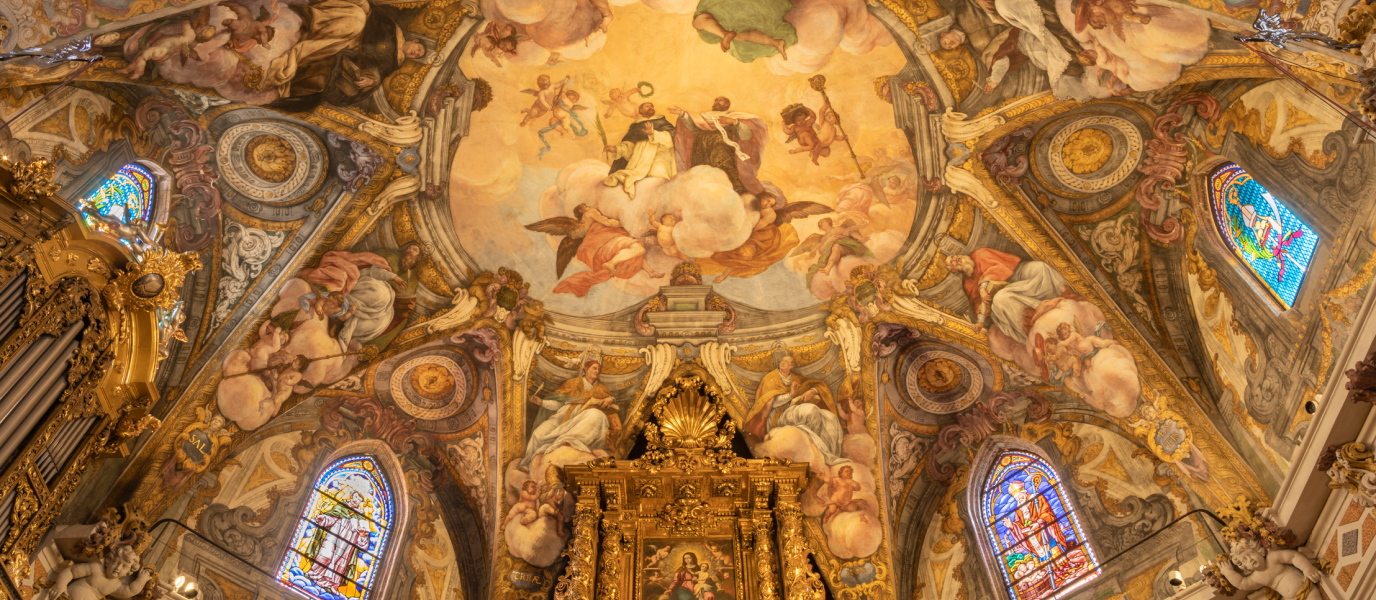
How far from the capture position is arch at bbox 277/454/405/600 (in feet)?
43.9

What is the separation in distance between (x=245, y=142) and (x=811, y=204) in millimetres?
8884

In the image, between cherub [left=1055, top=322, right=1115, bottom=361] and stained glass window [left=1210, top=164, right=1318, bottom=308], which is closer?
stained glass window [left=1210, top=164, right=1318, bottom=308]

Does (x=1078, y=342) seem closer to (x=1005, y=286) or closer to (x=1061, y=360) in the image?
(x=1061, y=360)

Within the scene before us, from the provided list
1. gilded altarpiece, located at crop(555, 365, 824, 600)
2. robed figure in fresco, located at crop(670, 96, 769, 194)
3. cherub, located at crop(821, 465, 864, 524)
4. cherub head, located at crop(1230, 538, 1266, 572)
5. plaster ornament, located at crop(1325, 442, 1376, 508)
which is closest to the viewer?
plaster ornament, located at crop(1325, 442, 1376, 508)

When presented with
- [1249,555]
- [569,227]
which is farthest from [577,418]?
[1249,555]

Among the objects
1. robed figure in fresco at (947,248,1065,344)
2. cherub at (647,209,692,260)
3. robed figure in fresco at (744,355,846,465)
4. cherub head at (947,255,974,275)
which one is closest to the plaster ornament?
robed figure in fresco at (947,248,1065,344)

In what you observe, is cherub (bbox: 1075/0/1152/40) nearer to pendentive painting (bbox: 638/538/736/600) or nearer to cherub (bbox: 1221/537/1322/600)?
cherub (bbox: 1221/537/1322/600)

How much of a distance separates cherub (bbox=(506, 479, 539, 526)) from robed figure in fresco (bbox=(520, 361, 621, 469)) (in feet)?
1.16

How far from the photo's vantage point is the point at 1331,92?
9453 mm

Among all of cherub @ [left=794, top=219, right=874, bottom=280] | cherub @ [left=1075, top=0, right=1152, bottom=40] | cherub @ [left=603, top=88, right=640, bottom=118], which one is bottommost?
cherub @ [left=1075, top=0, right=1152, bottom=40]

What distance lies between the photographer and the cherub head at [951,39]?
12750 millimetres

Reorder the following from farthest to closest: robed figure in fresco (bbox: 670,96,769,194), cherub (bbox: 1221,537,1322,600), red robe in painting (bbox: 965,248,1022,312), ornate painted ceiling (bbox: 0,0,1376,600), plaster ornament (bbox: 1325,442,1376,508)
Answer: robed figure in fresco (bbox: 670,96,769,194) < red robe in painting (bbox: 965,248,1022,312) < ornate painted ceiling (bbox: 0,0,1376,600) < cherub (bbox: 1221,537,1322,600) < plaster ornament (bbox: 1325,442,1376,508)

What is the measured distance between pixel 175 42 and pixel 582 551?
9.01 meters

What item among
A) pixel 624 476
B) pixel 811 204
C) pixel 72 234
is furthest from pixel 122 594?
pixel 811 204
